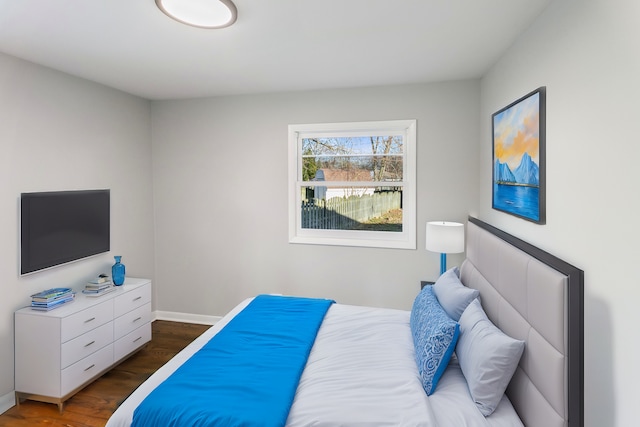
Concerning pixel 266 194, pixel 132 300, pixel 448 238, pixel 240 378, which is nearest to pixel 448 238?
pixel 448 238

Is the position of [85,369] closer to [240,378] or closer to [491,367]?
[240,378]

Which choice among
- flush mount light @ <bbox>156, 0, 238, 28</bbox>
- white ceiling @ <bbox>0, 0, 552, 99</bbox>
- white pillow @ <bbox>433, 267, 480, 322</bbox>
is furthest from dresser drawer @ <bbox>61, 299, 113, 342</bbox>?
white pillow @ <bbox>433, 267, 480, 322</bbox>

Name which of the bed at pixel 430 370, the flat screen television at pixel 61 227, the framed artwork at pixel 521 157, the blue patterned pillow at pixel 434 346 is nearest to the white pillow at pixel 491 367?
the bed at pixel 430 370

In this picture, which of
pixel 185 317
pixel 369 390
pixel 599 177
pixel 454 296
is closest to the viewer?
pixel 599 177

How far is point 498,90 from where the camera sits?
105 inches

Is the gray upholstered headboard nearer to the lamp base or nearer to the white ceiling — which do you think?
the lamp base

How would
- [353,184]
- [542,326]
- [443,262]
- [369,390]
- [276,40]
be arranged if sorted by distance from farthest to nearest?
[353,184], [443,262], [276,40], [369,390], [542,326]

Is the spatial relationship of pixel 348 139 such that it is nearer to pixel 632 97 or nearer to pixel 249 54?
pixel 249 54

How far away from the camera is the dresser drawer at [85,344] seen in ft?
8.34

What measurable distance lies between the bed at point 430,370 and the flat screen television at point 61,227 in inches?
61.0

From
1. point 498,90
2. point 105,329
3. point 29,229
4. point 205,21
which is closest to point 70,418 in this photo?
point 105,329

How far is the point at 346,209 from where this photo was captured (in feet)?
12.4

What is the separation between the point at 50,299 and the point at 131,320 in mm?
722

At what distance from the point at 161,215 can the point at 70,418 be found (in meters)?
2.16
